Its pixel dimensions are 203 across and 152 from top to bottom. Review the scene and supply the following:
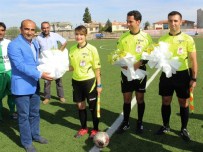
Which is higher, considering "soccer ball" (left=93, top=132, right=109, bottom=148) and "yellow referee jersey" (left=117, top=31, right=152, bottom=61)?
"yellow referee jersey" (left=117, top=31, right=152, bottom=61)

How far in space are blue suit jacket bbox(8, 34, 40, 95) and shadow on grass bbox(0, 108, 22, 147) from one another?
1311 millimetres

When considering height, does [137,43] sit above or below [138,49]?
above

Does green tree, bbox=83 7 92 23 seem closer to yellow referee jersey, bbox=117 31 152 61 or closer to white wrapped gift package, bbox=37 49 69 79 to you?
yellow referee jersey, bbox=117 31 152 61

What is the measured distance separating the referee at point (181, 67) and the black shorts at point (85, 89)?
1.32 meters

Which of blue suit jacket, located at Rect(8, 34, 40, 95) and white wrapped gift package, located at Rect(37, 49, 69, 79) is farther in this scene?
white wrapped gift package, located at Rect(37, 49, 69, 79)

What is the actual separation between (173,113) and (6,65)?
4247 millimetres

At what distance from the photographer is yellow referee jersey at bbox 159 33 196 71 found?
15.7 ft

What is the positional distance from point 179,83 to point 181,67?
0.99 ft

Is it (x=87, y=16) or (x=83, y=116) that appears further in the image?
(x=87, y=16)

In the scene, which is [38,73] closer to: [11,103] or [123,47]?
[123,47]

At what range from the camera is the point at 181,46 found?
4816 millimetres

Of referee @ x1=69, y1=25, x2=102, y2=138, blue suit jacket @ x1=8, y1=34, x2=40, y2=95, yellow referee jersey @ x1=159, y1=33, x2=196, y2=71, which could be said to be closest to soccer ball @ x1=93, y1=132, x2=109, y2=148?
referee @ x1=69, y1=25, x2=102, y2=138

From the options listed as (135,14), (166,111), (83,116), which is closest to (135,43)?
(135,14)

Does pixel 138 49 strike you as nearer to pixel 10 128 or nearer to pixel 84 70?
pixel 84 70
